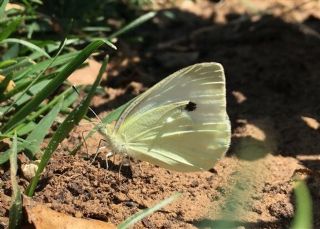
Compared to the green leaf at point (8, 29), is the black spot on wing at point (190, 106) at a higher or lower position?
lower

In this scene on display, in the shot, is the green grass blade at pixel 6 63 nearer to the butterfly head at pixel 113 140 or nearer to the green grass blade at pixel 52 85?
the green grass blade at pixel 52 85

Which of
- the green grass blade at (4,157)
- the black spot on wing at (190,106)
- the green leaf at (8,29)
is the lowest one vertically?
the green grass blade at (4,157)

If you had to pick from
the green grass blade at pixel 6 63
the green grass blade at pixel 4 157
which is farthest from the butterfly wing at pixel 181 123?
the green grass blade at pixel 6 63

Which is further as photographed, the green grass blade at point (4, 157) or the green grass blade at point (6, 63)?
the green grass blade at point (6, 63)

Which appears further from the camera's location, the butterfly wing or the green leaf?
the green leaf

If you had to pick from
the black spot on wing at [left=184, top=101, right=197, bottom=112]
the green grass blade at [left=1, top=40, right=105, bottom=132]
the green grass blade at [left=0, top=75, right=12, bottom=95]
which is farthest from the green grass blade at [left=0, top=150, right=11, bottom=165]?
the black spot on wing at [left=184, top=101, right=197, bottom=112]

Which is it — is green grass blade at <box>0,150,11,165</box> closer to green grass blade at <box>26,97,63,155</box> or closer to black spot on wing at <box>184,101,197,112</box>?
green grass blade at <box>26,97,63,155</box>

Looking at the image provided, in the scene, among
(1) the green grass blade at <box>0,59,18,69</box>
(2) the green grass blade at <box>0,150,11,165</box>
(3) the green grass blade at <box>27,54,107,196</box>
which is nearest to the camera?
(3) the green grass blade at <box>27,54,107,196</box>

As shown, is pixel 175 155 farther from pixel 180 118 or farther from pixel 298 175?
pixel 298 175
